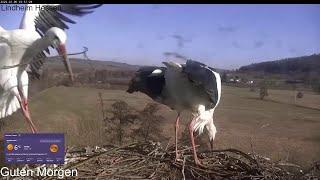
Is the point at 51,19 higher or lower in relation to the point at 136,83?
higher

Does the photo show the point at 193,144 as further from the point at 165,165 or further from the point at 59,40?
the point at 59,40

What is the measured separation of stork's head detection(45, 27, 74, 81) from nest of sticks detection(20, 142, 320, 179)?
0.53 m

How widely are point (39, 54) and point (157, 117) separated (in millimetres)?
788

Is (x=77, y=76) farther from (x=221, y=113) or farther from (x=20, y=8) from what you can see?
(x=221, y=113)

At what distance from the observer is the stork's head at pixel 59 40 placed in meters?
3.20

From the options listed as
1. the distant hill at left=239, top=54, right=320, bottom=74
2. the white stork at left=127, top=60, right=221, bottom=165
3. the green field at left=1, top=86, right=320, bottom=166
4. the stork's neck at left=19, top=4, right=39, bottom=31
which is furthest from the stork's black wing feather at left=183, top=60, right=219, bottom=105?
the stork's neck at left=19, top=4, right=39, bottom=31

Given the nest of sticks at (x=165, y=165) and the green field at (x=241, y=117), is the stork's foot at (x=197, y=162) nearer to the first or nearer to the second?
the nest of sticks at (x=165, y=165)

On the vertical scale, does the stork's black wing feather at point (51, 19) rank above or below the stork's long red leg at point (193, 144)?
above

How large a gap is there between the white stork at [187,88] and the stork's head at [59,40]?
1.36 ft

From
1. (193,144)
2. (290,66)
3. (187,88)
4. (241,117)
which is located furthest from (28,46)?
(290,66)

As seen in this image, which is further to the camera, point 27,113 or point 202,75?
point 27,113

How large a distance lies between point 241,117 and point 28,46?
130cm
